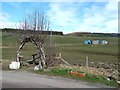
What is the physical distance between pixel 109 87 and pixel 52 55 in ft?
26.6

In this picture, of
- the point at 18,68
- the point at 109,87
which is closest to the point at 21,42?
the point at 18,68

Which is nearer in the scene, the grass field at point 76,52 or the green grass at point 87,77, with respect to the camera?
the green grass at point 87,77

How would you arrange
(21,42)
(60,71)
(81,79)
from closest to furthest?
(81,79), (60,71), (21,42)

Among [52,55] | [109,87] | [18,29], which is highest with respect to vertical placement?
[18,29]

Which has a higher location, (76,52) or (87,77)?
(76,52)

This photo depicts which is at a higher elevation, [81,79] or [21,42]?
[21,42]

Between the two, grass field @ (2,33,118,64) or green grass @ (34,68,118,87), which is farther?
grass field @ (2,33,118,64)

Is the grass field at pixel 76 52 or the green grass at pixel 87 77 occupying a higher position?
the grass field at pixel 76 52

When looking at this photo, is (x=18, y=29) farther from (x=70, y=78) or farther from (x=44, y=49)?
(x=70, y=78)

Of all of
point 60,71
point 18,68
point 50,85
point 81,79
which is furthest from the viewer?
point 18,68

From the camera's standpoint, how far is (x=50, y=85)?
1259 cm

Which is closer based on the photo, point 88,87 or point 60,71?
point 88,87

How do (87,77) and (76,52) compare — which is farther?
(76,52)

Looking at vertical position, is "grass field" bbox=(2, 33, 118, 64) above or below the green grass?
above
